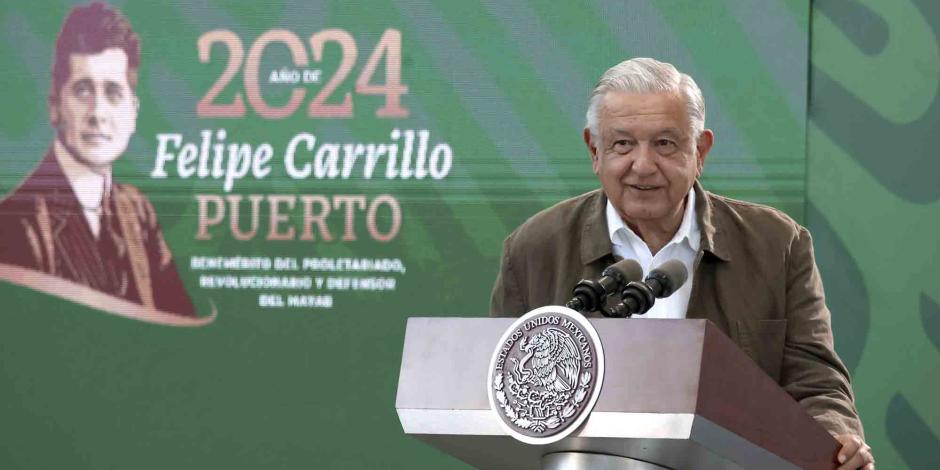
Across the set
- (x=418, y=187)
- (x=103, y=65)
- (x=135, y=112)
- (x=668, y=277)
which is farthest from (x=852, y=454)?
(x=103, y=65)

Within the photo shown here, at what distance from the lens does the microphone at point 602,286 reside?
1.48m

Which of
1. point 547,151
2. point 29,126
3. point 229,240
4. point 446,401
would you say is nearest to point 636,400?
point 446,401

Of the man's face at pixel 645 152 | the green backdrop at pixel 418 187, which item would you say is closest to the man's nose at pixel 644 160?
the man's face at pixel 645 152

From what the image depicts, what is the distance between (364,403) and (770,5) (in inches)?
65.4

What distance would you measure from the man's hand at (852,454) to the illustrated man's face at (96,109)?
Result: 2.84m

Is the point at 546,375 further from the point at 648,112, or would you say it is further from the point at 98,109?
the point at 98,109

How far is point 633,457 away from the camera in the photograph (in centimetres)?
140

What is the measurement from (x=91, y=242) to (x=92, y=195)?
0.15 meters

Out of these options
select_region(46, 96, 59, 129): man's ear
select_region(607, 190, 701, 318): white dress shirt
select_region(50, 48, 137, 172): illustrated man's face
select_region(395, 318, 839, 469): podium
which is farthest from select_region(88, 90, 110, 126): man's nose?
select_region(395, 318, 839, 469): podium

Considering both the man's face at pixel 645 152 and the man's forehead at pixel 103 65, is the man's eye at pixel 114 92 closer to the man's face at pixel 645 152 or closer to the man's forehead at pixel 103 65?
the man's forehead at pixel 103 65

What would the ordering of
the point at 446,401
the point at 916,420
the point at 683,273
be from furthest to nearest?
the point at 916,420
the point at 683,273
the point at 446,401

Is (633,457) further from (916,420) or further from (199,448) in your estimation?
(199,448)

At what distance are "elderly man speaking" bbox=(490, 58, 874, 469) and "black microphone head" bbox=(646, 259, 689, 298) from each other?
38 cm

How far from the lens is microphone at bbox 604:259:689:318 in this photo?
58.3 inches
